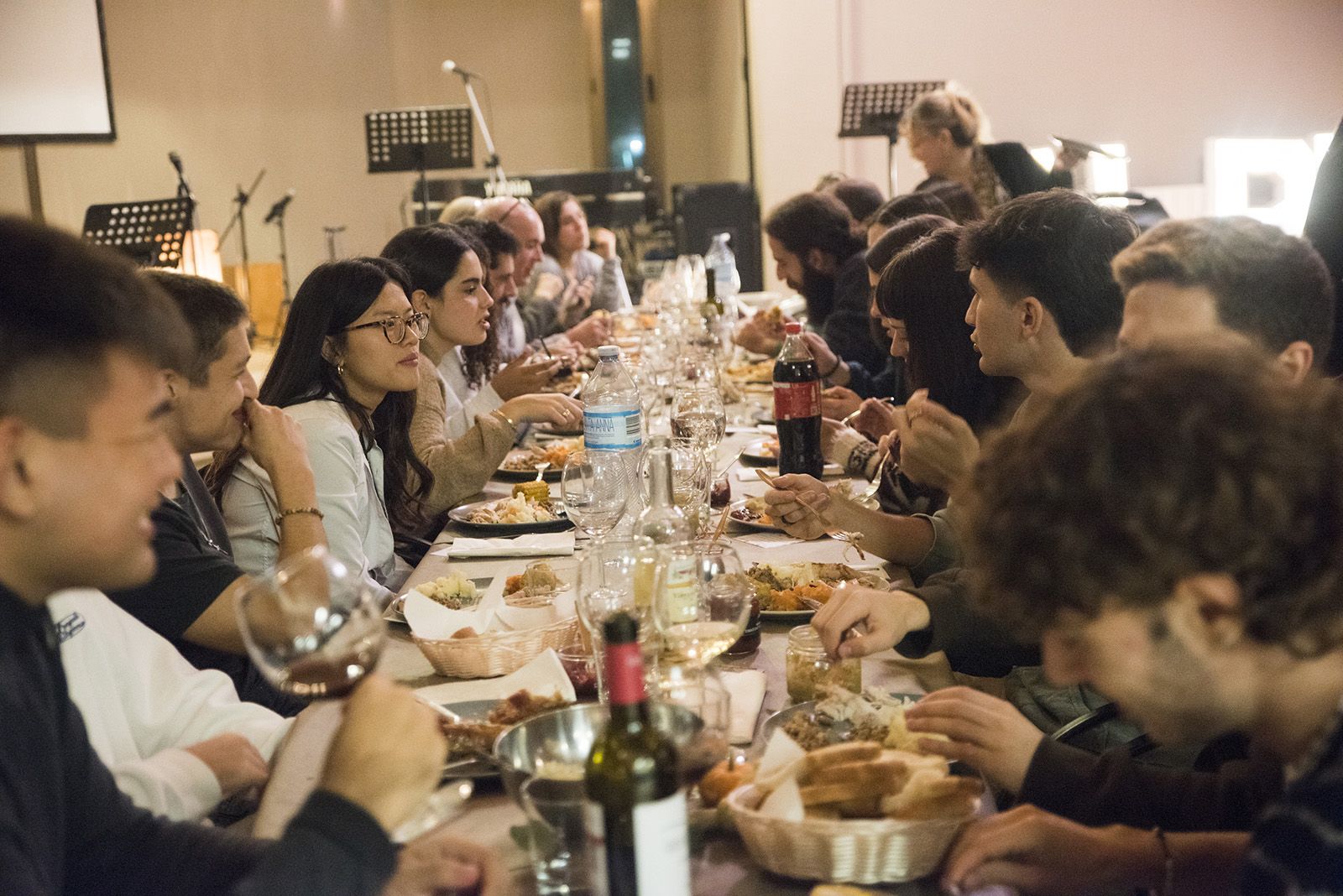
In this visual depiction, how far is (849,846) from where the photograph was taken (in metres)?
1.08

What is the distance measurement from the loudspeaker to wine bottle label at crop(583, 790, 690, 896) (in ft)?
28.1

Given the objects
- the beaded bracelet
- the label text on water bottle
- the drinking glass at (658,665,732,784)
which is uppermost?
the label text on water bottle

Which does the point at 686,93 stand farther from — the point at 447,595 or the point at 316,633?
the point at 316,633

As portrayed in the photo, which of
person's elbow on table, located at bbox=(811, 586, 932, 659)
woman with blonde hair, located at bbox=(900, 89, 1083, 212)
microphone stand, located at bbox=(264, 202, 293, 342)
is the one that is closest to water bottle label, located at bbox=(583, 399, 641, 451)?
person's elbow on table, located at bbox=(811, 586, 932, 659)

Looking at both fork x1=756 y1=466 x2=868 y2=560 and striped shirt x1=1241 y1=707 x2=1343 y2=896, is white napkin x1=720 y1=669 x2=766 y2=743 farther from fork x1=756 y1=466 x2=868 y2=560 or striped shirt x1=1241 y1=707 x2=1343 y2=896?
fork x1=756 y1=466 x2=868 y2=560

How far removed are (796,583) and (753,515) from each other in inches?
22.9

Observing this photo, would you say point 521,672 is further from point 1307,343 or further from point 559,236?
point 559,236

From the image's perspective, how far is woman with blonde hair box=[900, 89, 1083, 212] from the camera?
235 inches

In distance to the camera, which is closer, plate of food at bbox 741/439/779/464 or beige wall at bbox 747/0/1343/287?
plate of food at bbox 741/439/779/464

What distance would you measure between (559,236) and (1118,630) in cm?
658

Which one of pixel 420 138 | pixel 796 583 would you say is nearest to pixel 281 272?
pixel 420 138

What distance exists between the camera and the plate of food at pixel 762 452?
10.4ft

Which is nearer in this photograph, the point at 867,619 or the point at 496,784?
the point at 496,784

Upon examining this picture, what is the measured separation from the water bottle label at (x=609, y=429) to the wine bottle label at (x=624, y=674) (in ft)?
4.93
